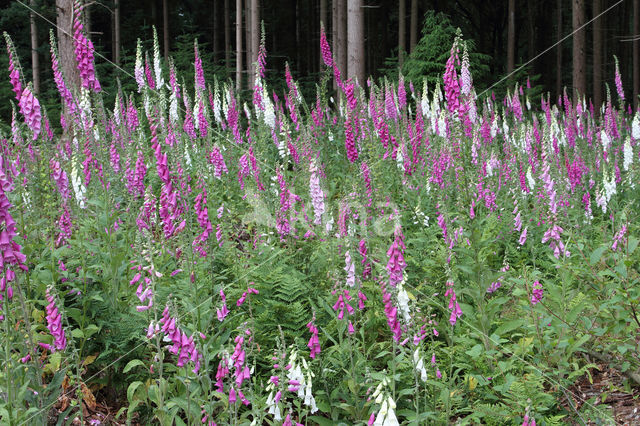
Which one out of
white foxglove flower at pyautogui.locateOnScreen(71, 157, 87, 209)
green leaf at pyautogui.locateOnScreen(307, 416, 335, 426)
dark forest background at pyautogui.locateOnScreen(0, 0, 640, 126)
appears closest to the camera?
green leaf at pyautogui.locateOnScreen(307, 416, 335, 426)

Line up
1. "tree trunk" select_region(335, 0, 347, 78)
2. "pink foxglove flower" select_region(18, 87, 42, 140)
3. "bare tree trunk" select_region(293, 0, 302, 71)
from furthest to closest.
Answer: "bare tree trunk" select_region(293, 0, 302, 71) < "tree trunk" select_region(335, 0, 347, 78) < "pink foxglove flower" select_region(18, 87, 42, 140)

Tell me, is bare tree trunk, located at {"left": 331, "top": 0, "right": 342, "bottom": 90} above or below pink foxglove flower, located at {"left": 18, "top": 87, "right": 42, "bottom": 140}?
above

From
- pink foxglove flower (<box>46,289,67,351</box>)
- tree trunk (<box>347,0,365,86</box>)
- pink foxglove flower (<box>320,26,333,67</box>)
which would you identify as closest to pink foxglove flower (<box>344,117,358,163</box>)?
pink foxglove flower (<box>320,26,333,67</box>)

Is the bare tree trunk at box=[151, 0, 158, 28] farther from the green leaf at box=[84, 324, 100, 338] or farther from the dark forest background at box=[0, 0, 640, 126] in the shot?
the green leaf at box=[84, 324, 100, 338]

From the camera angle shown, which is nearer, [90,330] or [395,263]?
[395,263]

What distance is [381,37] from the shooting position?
32.4 m

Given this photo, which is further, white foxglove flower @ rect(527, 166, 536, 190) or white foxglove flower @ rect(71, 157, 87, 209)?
white foxglove flower @ rect(527, 166, 536, 190)

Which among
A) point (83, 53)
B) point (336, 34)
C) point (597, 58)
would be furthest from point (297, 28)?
point (83, 53)

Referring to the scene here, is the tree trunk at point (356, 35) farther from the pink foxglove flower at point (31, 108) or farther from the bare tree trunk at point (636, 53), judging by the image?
the bare tree trunk at point (636, 53)

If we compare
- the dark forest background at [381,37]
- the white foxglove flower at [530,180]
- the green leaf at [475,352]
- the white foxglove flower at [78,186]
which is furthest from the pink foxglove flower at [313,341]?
the dark forest background at [381,37]

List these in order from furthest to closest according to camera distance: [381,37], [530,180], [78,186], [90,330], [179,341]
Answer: [381,37] → [530,180] → [78,186] → [90,330] → [179,341]

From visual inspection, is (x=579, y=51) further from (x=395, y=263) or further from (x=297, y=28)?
(x=297, y=28)

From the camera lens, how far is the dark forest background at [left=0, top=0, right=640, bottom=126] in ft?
55.6

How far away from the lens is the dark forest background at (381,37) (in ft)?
55.6
